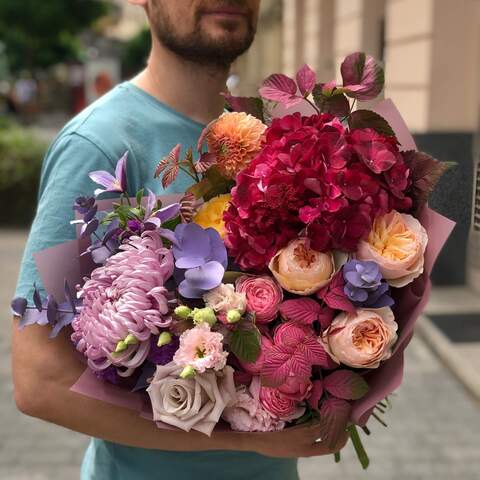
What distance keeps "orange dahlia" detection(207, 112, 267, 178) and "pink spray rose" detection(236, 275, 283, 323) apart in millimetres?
228

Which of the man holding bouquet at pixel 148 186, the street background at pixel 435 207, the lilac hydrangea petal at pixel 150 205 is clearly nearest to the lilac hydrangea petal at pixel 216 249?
the lilac hydrangea petal at pixel 150 205

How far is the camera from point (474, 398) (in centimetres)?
504

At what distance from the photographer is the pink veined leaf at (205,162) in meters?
1.34

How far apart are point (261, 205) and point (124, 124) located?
19.6 inches

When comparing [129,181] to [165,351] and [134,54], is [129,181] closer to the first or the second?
[165,351]

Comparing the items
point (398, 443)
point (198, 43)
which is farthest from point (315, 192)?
point (398, 443)

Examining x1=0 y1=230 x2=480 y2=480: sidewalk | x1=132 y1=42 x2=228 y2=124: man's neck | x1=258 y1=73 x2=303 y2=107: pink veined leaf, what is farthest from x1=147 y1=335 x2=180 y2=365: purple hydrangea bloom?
x1=0 y1=230 x2=480 y2=480: sidewalk

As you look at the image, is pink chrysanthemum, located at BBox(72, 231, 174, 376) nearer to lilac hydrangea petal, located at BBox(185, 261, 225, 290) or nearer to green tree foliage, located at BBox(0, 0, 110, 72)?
lilac hydrangea petal, located at BBox(185, 261, 225, 290)

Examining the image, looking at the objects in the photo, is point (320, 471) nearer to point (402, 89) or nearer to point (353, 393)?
point (353, 393)

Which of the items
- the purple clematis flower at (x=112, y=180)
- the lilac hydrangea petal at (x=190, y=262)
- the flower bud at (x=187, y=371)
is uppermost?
the purple clematis flower at (x=112, y=180)

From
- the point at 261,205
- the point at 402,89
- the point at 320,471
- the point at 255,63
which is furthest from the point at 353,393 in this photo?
the point at 255,63

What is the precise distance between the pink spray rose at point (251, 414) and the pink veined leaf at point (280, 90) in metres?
0.51

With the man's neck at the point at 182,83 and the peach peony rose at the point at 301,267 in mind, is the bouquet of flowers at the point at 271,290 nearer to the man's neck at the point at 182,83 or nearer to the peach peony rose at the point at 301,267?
the peach peony rose at the point at 301,267

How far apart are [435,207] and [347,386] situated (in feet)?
1.31
